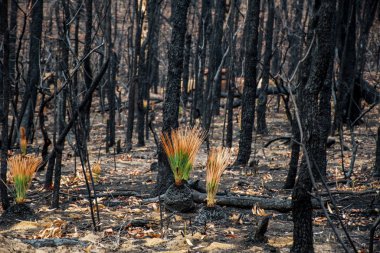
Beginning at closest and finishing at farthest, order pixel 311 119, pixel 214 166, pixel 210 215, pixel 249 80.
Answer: pixel 311 119 → pixel 214 166 → pixel 210 215 → pixel 249 80

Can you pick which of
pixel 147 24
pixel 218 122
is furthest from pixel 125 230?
pixel 218 122

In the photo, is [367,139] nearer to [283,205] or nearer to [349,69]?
[349,69]

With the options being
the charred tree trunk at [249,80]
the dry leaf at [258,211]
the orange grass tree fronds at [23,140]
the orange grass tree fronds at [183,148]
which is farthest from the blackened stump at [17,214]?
the charred tree trunk at [249,80]

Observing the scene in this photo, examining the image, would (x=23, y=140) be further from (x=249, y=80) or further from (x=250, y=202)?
(x=250, y=202)

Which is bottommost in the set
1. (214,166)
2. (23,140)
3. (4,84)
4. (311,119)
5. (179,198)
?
(179,198)

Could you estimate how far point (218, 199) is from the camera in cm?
572

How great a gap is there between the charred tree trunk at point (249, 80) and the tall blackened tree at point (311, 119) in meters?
5.53

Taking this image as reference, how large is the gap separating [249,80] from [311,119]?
5925 mm

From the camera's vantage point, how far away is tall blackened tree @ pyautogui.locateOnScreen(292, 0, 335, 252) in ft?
10.9

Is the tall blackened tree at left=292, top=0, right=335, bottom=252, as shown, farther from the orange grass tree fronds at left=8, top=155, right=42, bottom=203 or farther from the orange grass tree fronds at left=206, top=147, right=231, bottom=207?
the orange grass tree fronds at left=8, top=155, right=42, bottom=203

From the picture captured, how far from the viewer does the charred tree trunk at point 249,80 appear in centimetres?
910

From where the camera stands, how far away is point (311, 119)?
3.37 meters

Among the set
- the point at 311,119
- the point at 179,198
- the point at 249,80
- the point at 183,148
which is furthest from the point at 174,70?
the point at 249,80

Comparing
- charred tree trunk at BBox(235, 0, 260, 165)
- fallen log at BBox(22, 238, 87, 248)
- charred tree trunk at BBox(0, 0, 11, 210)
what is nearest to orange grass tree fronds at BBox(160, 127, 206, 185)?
fallen log at BBox(22, 238, 87, 248)
